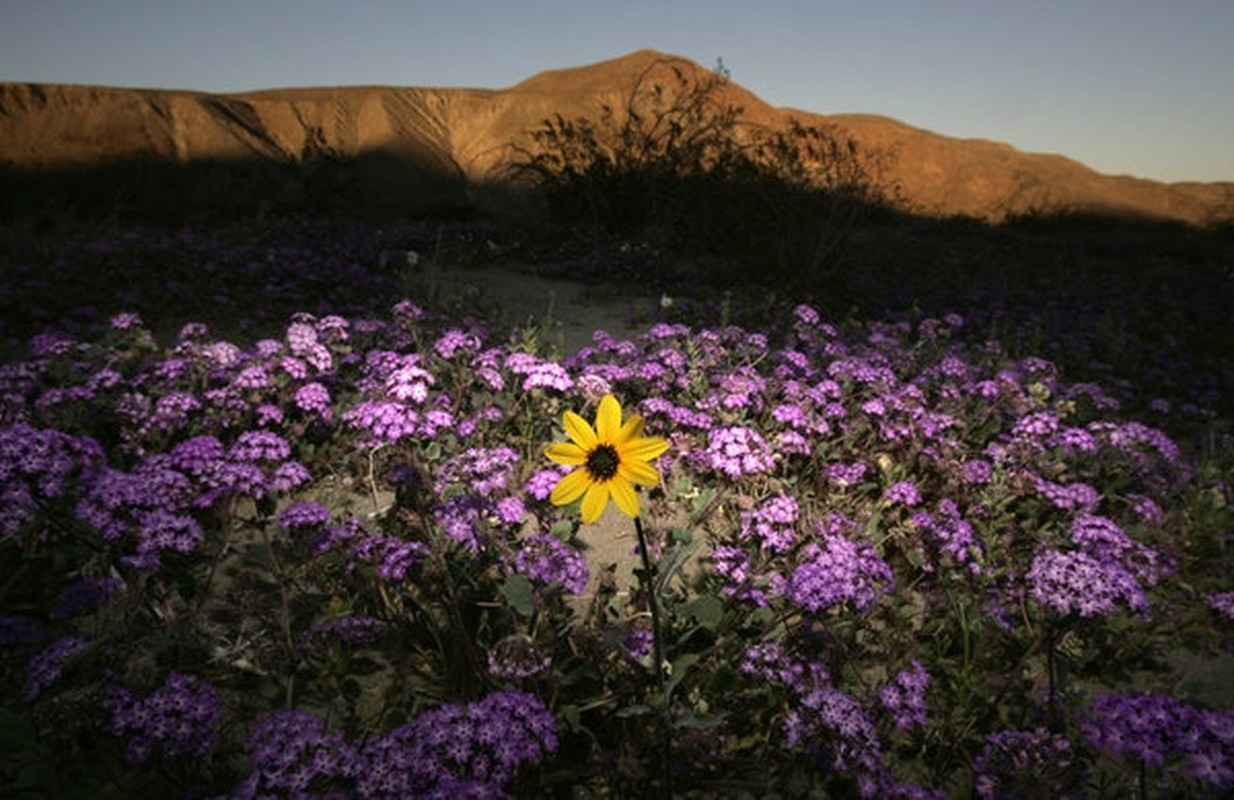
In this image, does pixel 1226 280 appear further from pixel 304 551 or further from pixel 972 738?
pixel 304 551

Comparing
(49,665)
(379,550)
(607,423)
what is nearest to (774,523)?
(607,423)

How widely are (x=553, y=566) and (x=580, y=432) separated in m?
0.75

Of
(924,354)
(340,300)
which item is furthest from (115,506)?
(924,354)

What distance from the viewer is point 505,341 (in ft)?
20.3

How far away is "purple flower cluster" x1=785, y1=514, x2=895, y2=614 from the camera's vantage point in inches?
85.2

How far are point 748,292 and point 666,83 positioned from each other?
17.3 metres

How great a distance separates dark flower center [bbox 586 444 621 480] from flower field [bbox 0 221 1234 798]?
2cm

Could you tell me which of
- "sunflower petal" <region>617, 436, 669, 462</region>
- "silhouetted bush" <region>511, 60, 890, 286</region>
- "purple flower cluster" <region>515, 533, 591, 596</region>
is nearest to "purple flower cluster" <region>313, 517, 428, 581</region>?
"purple flower cluster" <region>515, 533, 591, 596</region>

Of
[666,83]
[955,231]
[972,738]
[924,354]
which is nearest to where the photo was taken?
[972,738]

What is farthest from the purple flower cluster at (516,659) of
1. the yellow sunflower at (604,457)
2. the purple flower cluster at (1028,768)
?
the purple flower cluster at (1028,768)

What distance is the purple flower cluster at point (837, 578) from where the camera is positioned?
85.2 inches

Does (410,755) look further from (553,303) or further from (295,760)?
(553,303)

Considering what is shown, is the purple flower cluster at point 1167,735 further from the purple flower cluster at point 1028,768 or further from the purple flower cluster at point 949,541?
the purple flower cluster at point 949,541

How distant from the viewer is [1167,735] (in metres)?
1.72
